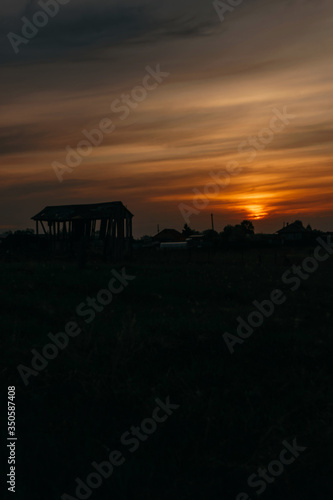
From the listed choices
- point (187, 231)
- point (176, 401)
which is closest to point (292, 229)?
point (187, 231)

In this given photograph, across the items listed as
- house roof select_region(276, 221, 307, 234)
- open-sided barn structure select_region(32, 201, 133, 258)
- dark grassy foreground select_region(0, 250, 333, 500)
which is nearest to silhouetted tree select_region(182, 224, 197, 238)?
house roof select_region(276, 221, 307, 234)

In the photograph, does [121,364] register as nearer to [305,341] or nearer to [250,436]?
[250,436]

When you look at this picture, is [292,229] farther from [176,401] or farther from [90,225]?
[176,401]

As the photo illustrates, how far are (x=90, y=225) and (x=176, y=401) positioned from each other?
34.4 metres

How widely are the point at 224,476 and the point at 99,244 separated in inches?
1408

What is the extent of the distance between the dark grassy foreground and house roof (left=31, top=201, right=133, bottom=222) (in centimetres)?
2682

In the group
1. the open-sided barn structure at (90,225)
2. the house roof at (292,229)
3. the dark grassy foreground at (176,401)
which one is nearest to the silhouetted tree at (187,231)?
the house roof at (292,229)

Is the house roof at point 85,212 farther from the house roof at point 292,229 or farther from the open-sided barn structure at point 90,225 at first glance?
the house roof at point 292,229

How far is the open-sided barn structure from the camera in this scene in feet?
126

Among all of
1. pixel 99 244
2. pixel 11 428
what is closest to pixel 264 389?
pixel 11 428

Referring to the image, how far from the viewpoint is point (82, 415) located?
261 inches

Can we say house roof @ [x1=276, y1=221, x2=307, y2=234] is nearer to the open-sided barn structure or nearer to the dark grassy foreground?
the open-sided barn structure

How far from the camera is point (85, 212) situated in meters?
39.5

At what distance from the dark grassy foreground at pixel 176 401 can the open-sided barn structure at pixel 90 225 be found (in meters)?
26.7
